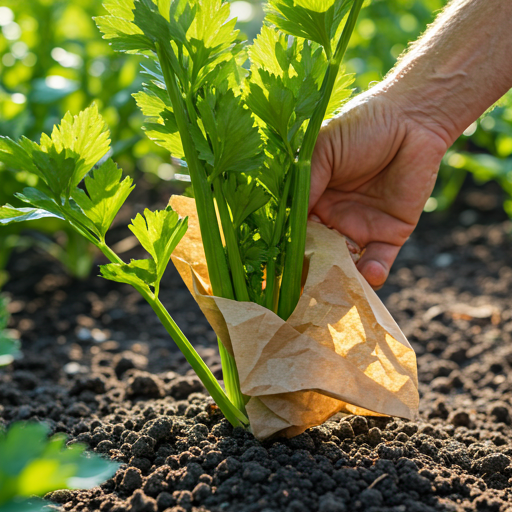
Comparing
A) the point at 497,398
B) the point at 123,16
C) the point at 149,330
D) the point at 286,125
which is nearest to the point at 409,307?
the point at 497,398

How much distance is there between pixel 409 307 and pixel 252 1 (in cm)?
383

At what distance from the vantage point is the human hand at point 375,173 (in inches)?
57.3

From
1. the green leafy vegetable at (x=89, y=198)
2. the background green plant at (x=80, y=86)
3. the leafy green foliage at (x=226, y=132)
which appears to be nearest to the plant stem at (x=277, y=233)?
the leafy green foliage at (x=226, y=132)

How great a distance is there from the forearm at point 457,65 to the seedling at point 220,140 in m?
0.36

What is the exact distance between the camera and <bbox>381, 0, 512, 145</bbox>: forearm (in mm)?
1492

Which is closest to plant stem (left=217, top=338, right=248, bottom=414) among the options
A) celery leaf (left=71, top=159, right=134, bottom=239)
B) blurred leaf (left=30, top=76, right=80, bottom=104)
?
celery leaf (left=71, top=159, right=134, bottom=239)

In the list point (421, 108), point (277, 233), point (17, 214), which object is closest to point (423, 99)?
point (421, 108)

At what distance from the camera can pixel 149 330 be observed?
2924 millimetres

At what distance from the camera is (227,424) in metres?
1.34

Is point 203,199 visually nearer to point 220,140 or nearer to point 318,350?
point 220,140

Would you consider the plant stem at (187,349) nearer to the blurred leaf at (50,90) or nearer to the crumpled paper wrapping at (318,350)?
the crumpled paper wrapping at (318,350)

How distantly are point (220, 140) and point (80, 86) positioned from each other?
265cm

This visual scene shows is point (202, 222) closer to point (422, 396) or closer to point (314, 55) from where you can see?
point (314, 55)

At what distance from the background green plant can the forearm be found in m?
0.91
